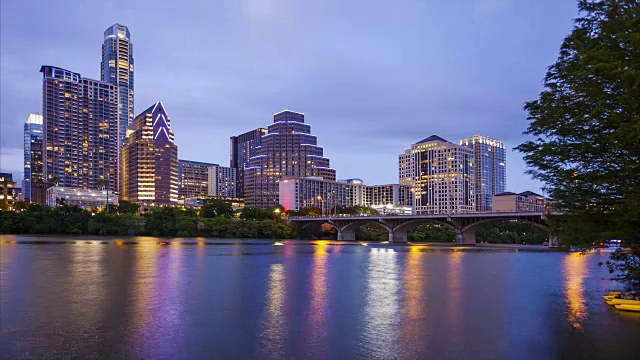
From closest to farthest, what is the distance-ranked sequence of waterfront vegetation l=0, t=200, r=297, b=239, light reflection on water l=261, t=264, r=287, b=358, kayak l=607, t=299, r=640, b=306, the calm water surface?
the calm water surface → light reflection on water l=261, t=264, r=287, b=358 → kayak l=607, t=299, r=640, b=306 → waterfront vegetation l=0, t=200, r=297, b=239

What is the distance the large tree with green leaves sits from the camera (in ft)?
64.0

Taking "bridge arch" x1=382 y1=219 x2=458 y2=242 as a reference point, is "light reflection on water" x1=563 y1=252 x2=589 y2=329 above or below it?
above

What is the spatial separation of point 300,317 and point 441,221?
365ft

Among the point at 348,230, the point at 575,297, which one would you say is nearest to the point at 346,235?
the point at 348,230

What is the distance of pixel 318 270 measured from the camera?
4631 centimetres

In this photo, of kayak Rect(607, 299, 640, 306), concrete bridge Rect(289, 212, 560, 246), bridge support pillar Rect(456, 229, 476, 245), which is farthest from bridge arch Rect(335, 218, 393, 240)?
kayak Rect(607, 299, 640, 306)

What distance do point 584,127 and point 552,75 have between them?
3436 millimetres

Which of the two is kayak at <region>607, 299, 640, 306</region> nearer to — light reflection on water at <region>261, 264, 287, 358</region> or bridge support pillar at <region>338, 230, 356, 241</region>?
light reflection on water at <region>261, 264, 287, 358</region>

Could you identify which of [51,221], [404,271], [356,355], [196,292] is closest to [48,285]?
[196,292]

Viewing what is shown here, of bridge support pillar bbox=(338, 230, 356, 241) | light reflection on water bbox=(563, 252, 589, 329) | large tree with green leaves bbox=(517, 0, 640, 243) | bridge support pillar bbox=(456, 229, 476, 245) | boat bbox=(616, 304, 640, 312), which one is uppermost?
large tree with green leaves bbox=(517, 0, 640, 243)

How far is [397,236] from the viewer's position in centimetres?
14600

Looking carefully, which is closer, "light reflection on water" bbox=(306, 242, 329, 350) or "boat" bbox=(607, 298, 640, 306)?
"light reflection on water" bbox=(306, 242, 329, 350)

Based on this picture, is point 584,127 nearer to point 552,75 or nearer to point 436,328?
point 552,75

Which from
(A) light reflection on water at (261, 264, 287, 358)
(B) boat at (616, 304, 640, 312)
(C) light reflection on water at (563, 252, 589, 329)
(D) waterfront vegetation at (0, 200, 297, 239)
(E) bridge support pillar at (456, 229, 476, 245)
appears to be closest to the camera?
(A) light reflection on water at (261, 264, 287, 358)
